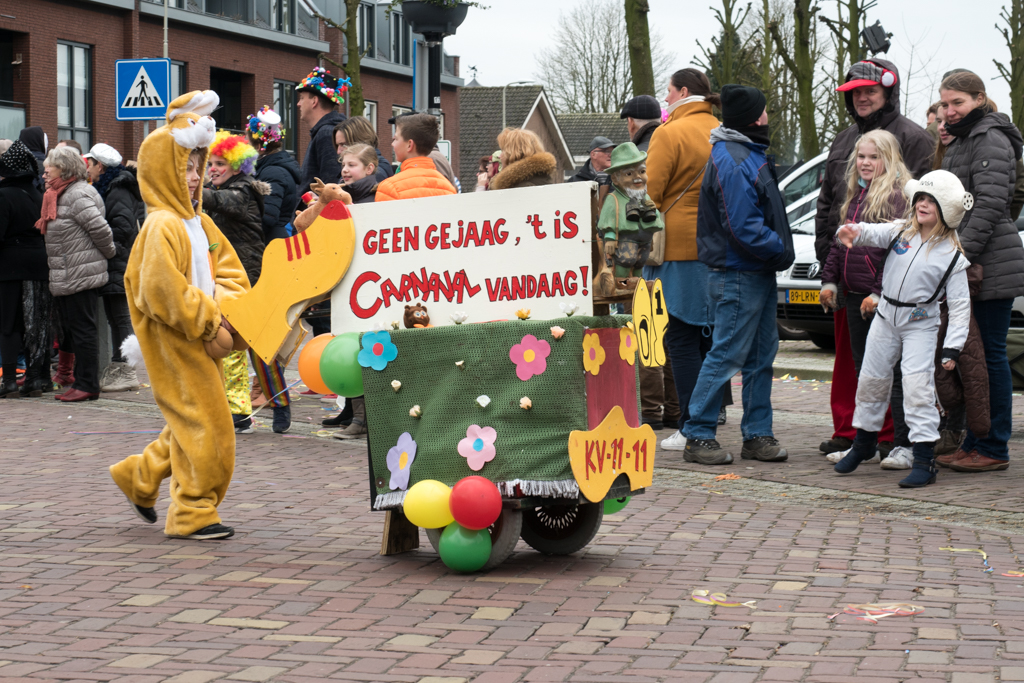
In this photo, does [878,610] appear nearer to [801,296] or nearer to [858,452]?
[858,452]

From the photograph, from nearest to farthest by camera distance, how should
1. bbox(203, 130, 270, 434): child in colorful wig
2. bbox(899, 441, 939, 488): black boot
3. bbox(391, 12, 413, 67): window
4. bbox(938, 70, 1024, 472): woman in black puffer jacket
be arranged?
bbox(899, 441, 939, 488): black boot → bbox(938, 70, 1024, 472): woman in black puffer jacket → bbox(203, 130, 270, 434): child in colorful wig → bbox(391, 12, 413, 67): window

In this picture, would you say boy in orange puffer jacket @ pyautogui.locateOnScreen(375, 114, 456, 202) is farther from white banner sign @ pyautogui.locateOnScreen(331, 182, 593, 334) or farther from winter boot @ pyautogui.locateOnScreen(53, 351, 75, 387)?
winter boot @ pyautogui.locateOnScreen(53, 351, 75, 387)

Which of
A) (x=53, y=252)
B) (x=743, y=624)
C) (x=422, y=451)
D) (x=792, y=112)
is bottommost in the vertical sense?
(x=743, y=624)

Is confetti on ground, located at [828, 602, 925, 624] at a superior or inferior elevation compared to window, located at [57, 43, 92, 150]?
inferior

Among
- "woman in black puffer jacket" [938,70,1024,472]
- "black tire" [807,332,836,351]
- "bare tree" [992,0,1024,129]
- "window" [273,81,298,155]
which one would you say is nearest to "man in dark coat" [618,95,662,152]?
"woman in black puffer jacket" [938,70,1024,472]

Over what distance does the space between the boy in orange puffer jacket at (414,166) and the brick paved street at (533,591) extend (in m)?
1.55

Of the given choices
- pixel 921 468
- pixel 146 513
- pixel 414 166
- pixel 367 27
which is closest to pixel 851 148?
pixel 921 468

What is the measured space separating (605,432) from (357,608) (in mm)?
1169

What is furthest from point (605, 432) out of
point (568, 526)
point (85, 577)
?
point (85, 577)

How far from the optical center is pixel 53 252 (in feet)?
34.1

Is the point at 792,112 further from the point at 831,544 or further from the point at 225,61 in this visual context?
the point at 831,544

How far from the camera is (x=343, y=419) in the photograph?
912 cm

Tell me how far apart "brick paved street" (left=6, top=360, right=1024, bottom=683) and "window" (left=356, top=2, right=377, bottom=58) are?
1434 inches

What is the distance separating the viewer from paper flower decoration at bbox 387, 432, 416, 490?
16.5 feet
